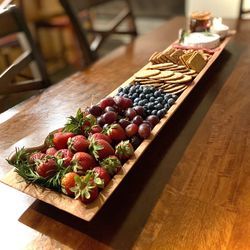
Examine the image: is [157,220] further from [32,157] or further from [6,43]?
[6,43]

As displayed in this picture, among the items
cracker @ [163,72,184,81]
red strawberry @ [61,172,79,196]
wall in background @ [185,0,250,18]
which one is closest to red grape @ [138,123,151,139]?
red strawberry @ [61,172,79,196]

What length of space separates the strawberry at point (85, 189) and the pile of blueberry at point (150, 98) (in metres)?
0.35

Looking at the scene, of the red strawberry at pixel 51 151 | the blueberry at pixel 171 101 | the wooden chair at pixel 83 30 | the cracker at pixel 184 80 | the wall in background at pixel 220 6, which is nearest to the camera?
the red strawberry at pixel 51 151

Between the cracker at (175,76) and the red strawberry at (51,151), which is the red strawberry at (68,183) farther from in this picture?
the cracker at (175,76)

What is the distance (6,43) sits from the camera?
2318 millimetres

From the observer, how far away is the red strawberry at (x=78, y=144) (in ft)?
2.19

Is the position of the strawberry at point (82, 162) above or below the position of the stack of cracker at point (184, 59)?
above

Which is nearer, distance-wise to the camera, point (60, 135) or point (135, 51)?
point (60, 135)

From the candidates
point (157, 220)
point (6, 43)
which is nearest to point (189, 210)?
point (157, 220)

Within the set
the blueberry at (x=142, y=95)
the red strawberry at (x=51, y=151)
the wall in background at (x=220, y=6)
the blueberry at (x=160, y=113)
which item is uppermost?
the red strawberry at (x=51, y=151)

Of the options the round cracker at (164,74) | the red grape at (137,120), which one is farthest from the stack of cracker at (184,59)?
the red grape at (137,120)

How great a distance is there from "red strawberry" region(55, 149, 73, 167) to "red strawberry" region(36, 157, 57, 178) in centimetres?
2

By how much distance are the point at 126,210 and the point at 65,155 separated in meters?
0.17

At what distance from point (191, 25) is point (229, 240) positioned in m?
1.21
